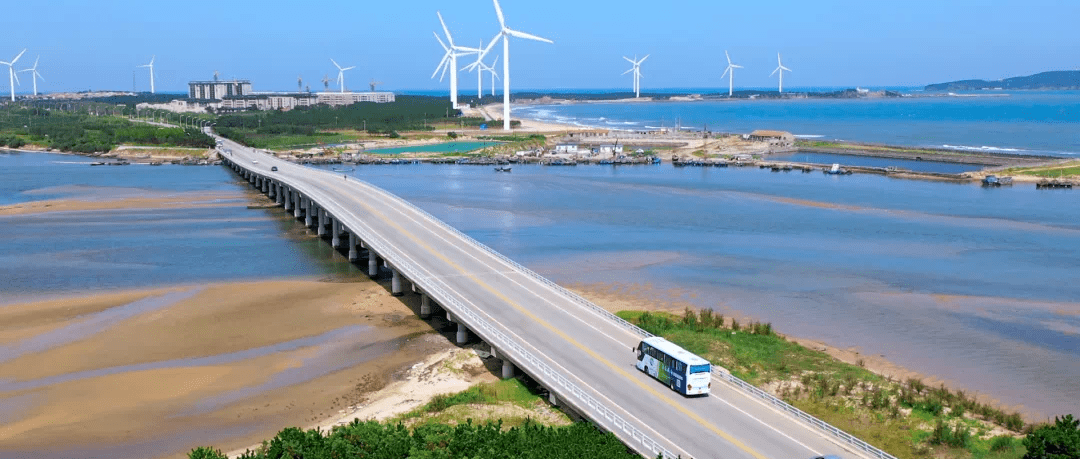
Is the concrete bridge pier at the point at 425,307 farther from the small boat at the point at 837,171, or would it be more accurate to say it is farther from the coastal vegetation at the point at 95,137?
the coastal vegetation at the point at 95,137

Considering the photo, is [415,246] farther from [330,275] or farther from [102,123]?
[102,123]

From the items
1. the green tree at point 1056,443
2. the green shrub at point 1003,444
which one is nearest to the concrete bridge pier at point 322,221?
the green shrub at point 1003,444

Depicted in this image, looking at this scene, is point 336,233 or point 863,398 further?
point 336,233

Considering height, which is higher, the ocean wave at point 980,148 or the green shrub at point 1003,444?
the ocean wave at point 980,148

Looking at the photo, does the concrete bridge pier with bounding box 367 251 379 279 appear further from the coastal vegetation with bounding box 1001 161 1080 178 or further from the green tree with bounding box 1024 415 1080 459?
the coastal vegetation with bounding box 1001 161 1080 178

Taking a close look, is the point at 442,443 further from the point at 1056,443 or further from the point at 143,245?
the point at 143,245

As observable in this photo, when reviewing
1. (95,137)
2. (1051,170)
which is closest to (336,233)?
(1051,170)
